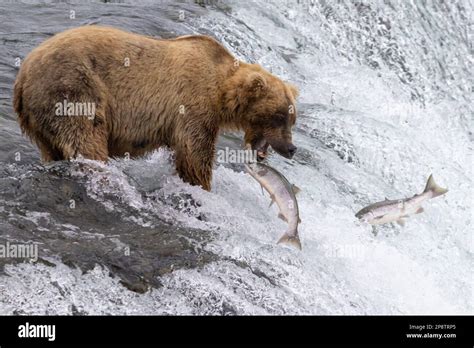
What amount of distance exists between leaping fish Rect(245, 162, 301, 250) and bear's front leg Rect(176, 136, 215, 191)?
13.7 inches

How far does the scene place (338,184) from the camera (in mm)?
9008

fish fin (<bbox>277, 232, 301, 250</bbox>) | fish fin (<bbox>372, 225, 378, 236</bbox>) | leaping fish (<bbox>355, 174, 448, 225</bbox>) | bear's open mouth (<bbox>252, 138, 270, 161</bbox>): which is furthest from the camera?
fish fin (<bbox>372, 225, 378, 236</bbox>)

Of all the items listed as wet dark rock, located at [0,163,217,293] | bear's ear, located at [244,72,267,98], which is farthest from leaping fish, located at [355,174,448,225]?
wet dark rock, located at [0,163,217,293]

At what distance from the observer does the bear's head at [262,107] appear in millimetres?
7051

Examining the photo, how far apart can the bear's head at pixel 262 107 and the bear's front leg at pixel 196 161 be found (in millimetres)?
360

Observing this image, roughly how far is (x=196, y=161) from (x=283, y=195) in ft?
2.61

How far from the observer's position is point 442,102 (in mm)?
13547

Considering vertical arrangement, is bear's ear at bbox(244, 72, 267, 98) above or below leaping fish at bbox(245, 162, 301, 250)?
above

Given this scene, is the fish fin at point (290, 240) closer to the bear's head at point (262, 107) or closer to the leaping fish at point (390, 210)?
the bear's head at point (262, 107)

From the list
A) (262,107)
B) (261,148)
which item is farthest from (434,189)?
(262,107)

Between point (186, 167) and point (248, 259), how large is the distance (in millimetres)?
1337

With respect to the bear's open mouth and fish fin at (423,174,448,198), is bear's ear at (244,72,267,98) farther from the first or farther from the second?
fish fin at (423,174,448,198)

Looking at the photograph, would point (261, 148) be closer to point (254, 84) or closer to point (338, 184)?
point (254, 84)

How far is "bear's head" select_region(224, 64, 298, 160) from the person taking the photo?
23.1 feet
